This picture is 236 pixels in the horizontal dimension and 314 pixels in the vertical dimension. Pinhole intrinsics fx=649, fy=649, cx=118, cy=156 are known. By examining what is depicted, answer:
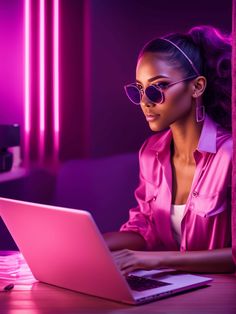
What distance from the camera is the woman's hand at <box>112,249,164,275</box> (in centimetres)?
173

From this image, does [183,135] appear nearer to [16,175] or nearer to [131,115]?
[131,115]

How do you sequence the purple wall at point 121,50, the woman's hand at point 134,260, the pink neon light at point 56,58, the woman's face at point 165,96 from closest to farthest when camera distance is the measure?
the woman's hand at point 134,260, the woman's face at point 165,96, the purple wall at point 121,50, the pink neon light at point 56,58

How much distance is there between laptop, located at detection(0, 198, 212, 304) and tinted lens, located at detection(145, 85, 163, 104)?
2.51 feet

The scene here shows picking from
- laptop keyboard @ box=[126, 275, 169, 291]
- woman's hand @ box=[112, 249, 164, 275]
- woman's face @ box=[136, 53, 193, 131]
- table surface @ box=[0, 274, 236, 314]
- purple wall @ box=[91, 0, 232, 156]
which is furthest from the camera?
purple wall @ box=[91, 0, 232, 156]

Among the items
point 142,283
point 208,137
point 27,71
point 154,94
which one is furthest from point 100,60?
point 142,283

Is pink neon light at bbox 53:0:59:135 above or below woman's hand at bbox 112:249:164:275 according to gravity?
above

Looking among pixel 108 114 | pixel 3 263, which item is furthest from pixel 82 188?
pixel 3 263


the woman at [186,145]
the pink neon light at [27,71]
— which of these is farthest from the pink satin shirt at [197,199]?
the pink neon light at [27,71]

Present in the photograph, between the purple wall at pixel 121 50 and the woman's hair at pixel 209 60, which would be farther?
the purple wall at pixel 121 50

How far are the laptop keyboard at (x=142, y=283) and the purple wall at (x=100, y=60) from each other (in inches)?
67.8

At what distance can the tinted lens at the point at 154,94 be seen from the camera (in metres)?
2.37

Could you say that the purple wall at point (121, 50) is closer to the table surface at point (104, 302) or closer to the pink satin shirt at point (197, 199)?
the pink satin shirt at point (197, 199)

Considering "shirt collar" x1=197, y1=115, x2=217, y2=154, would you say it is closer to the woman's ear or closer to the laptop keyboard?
the woman's ear

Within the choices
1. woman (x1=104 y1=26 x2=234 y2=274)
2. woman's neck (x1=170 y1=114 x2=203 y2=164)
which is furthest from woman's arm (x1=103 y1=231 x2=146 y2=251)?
woman's neck (x1=170 y1=114 x2=203 y2=164)
